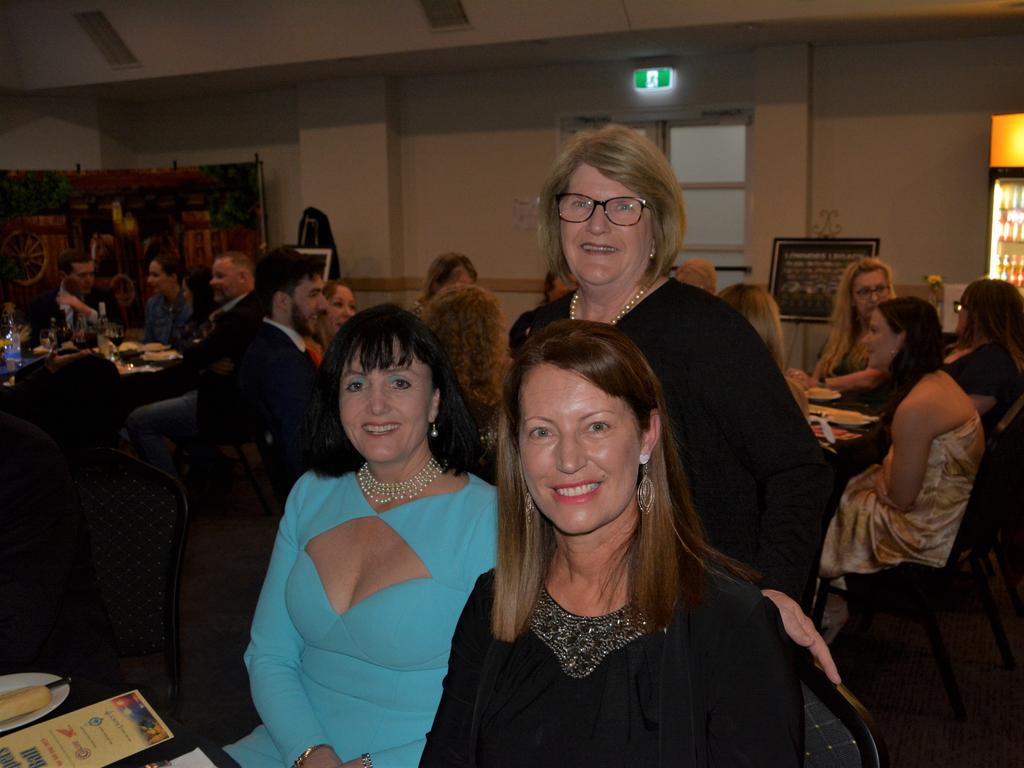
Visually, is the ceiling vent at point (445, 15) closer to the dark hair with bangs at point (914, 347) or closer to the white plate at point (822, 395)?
the white plate at point (822, 395)

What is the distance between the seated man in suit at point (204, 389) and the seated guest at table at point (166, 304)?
5.14 ft

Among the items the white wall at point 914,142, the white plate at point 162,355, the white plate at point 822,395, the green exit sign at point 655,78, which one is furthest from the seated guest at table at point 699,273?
the green exit sign at point 655,78

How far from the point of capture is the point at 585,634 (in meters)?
1.38

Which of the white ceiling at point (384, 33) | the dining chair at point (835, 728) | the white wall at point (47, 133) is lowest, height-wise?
the dining chair at point (835, 728)

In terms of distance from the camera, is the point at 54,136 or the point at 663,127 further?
the point at 54,136

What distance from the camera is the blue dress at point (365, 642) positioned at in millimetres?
1799

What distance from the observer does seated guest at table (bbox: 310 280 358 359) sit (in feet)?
15.4

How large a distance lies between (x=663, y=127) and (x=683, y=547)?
7965 mm

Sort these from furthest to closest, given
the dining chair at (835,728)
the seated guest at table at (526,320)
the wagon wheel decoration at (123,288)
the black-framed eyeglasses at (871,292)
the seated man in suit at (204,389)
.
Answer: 1. the wagon wheel decoration at (123,288)
2. the seated guest at table at (526,320)
3. the seated man in suit at (204,389)
4. the black-framed eyeglasses at (871,292)
5. the dining chair at (835,728)

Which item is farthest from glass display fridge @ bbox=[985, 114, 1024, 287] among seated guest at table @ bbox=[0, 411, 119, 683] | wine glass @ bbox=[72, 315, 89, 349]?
seated guest at table @ bbox=[0, 411, 119, 683]

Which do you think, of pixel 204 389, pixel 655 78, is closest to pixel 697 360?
pixel 204 389

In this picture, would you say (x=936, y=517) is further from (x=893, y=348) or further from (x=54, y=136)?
(x=54, y=136)

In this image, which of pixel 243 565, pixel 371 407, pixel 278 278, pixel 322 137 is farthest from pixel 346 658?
pixel 322 137

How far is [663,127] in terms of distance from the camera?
8859 mm
